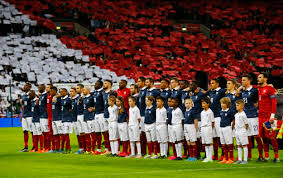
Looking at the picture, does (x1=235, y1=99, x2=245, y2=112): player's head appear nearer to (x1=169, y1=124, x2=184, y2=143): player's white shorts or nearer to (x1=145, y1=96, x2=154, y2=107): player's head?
(x1=169, y1=124, x2=184, y2=143): player's white shorts

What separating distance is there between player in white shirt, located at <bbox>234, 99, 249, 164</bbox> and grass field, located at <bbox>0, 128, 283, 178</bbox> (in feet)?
1.26

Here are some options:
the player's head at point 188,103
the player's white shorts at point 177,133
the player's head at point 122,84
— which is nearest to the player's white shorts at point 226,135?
the player's head at point 188,103

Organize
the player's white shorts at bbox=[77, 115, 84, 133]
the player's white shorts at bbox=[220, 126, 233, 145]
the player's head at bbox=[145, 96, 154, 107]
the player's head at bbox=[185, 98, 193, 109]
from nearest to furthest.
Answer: the player's white shorts at bbox=[220, 126, 233, 145]
the player's head at bbox=[185, 98, 193, 109]
the player's head at bbox=[145, 96, 154, 107]
the player's white shorts at bbox=[77, 115, 84, 133]

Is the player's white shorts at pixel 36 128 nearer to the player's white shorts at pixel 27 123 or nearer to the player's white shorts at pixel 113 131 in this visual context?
the player's white shorts at pixel 27 123

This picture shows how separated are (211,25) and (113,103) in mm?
26314

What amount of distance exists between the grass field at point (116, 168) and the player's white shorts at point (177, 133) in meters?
0.68

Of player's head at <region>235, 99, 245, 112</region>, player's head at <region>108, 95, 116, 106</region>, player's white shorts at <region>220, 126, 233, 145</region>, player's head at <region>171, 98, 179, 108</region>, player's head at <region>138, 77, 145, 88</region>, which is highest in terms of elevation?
player's head at <region>138, 77, 145, 88</region>

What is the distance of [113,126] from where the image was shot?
12.9 meters

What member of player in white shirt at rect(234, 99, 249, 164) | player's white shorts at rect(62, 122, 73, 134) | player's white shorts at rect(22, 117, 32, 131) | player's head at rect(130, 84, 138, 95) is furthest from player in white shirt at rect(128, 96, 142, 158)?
player's white shorts at rect(22, 117, 32, 131)

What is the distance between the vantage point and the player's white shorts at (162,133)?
12.1 m

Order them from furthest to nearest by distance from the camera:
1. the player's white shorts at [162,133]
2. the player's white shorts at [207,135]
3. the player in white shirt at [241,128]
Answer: the player's white shorts at [162,133] → the player's white shorts at [207,135] → the player in white shirt at [241,128]

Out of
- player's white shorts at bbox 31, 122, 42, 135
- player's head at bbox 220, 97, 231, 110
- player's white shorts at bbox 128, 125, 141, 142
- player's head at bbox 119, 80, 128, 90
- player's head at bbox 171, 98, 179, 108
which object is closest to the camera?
player's head at bbox 220, 97, 231, 110

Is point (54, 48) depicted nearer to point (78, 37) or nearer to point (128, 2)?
point (78, 37)

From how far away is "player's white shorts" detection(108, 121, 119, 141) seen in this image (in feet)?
42.1
